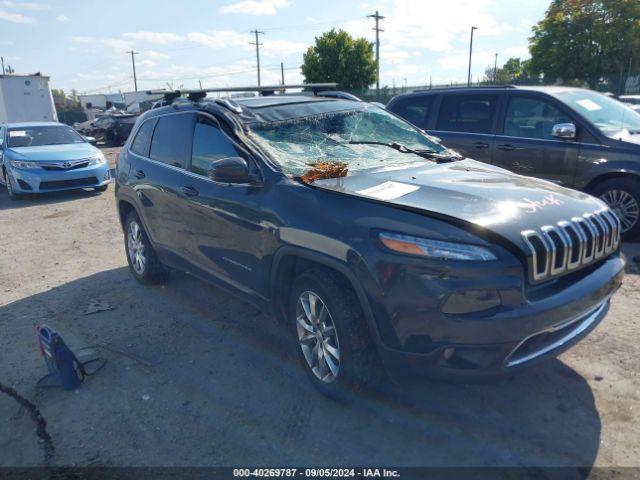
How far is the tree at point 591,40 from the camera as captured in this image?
86.3 feet

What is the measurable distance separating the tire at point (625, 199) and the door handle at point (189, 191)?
15.5 feet

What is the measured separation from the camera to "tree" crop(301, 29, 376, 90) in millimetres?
33500

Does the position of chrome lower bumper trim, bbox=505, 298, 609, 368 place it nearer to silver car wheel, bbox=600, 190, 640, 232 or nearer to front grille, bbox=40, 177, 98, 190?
silver car wheel, bbox=600, 190, 640, 232

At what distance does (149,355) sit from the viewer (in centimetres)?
394

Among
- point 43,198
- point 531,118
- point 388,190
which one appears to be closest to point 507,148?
point 531,118

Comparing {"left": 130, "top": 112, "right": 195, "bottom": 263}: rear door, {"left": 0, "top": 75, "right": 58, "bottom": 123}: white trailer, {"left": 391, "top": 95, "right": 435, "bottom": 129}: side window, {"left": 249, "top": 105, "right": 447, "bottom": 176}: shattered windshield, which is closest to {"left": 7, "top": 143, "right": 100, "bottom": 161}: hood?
{"left": 130, "top": 112, "right": 195, "bottom": 263}: rear door

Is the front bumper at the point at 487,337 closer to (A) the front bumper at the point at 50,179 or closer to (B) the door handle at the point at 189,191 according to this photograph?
(B) the door handle at the point at 189,191

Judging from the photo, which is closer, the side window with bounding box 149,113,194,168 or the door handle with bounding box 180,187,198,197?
the door handle with bounding box 180,187,198,197

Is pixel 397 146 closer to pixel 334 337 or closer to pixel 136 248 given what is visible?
pixel 334 337

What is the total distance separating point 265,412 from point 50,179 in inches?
355

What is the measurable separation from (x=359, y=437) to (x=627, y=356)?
81.2 inches

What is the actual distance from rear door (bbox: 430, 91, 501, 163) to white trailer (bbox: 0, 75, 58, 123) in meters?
19.6

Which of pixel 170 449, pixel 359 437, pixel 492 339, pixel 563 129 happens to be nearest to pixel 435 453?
pixel 359 437

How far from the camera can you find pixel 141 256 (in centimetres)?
537
